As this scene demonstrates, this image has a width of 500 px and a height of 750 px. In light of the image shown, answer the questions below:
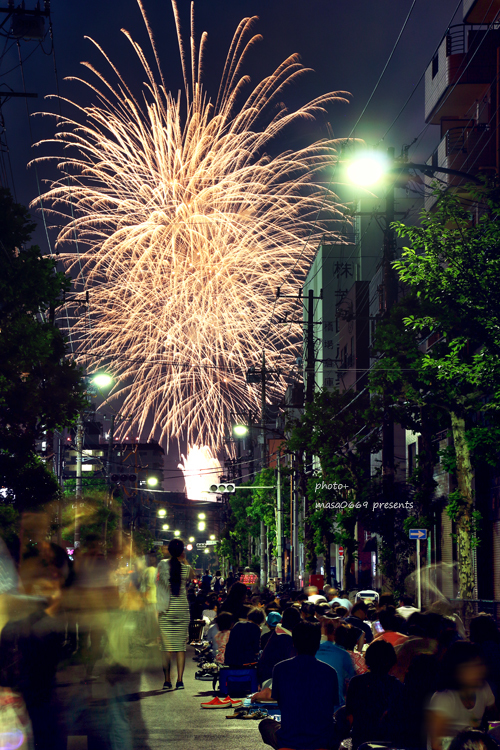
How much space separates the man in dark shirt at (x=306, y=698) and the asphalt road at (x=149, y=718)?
10.3 feet

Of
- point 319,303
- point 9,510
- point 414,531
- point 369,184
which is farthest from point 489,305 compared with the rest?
point 319,303

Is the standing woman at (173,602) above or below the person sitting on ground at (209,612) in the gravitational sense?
above

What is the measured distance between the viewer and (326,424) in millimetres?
39438

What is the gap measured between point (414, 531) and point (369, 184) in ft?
37.0

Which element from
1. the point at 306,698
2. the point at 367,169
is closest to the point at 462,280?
the point at 367,169

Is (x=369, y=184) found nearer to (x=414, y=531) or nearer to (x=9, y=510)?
(x=414, y=531)

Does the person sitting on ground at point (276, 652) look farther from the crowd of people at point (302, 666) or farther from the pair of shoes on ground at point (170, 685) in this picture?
the pair of shoes on ground at point (170, 685)

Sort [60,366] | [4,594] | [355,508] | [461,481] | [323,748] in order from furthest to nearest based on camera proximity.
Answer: [355,508], [60,366], [461,481], [4,594], [323,748]

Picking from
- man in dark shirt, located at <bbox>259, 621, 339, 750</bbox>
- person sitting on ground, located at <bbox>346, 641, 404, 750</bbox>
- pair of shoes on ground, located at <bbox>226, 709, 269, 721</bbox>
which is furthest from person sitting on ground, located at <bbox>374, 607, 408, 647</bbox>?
man in dark shirt, located at <bbox>259, 621, 339, 750</bbox>

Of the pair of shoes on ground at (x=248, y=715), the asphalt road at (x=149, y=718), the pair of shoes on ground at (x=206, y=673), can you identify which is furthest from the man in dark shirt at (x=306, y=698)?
the pair of shoes on ground at (x=206, y=673)

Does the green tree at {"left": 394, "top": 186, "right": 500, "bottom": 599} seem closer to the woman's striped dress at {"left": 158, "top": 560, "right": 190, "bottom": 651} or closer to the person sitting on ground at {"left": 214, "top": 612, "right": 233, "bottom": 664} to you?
the person sitting on ground at {"left": 214, "top": 612, "right": 233, "bottom": 664}

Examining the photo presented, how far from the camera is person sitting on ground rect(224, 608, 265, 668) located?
1222 cm

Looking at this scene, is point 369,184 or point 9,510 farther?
point 9,510

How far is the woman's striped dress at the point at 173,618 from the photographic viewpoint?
531 inches
